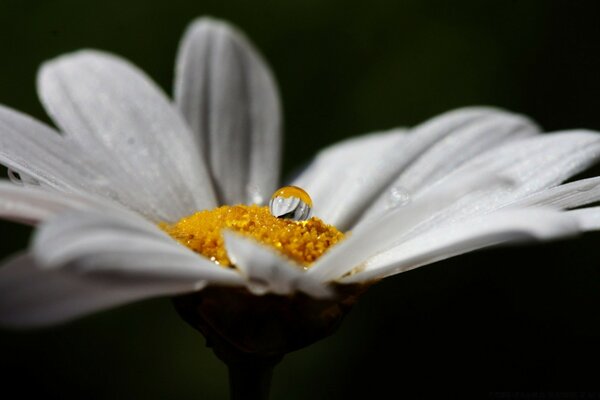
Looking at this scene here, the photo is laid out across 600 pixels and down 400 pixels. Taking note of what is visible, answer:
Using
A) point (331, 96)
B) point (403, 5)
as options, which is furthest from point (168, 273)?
point (403, 5)

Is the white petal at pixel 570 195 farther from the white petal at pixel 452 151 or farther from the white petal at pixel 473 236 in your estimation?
the white petal at pixel 452 151

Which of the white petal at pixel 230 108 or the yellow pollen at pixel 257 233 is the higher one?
the white petal at pixel 230 108

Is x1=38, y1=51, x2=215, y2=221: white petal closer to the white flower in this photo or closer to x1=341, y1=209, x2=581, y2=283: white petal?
the white flower

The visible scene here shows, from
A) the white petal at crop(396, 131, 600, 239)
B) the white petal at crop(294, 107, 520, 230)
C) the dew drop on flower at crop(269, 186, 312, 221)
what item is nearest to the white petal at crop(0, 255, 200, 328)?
the dew drop on flower at crop(269, 186, 312, 221)

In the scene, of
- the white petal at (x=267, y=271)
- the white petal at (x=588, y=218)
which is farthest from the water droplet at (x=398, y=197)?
the white petal at (x=267, y=271)

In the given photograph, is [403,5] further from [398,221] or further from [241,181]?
[398,221]

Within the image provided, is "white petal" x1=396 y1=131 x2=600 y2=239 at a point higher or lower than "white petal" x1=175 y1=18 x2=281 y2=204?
lower
